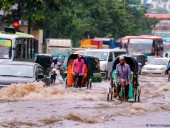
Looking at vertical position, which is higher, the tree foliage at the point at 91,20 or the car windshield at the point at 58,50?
the tree foliage at the point at 91,20

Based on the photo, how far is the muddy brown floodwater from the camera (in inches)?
645

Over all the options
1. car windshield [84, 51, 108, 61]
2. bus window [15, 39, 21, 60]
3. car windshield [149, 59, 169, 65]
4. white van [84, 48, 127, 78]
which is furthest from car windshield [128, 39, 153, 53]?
bus window [15, 39, 21, 60]

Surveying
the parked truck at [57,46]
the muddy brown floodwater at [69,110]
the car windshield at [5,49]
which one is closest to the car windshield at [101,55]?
the car windshield at [5,49]

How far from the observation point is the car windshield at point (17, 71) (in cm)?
2511

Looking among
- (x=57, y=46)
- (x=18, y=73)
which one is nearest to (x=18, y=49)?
(x=18, y=73)

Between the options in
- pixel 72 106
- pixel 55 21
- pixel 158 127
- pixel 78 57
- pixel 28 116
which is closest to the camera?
pixel 158 127

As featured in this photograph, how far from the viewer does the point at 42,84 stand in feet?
80.7

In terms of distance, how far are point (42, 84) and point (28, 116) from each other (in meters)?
7.10

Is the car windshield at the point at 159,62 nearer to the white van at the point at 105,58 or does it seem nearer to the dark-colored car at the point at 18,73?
the white van at the point at 105,58

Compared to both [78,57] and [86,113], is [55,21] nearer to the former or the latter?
[78,57]

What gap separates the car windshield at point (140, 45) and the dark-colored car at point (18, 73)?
40.3 metres

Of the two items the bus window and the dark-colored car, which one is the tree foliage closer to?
the bus window

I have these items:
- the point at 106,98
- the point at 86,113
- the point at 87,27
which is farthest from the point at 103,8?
the point at 86,113

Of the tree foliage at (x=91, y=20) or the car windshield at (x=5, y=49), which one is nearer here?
the car windshield at (x=5, y=49)
